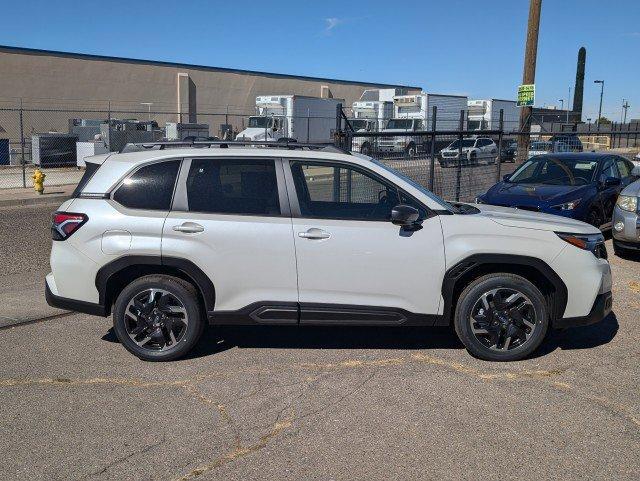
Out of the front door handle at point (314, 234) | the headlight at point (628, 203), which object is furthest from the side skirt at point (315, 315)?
the headlight at point (628, 203)

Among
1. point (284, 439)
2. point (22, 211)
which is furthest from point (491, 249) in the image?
point (22, 211)

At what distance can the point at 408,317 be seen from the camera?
5230mm

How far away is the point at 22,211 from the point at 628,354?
1392cm

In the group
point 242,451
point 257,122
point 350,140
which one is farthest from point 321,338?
point 257,122

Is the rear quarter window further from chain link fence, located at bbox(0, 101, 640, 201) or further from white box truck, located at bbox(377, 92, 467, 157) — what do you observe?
white box truck, located at bbox(377, 92, 467, 157)

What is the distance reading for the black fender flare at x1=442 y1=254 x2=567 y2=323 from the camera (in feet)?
17.0

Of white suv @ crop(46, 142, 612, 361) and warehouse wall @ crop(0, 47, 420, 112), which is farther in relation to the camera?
warehouse wall @ crop(0, 47, 420, 112)

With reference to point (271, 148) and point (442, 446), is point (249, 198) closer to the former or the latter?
point (271, 148)

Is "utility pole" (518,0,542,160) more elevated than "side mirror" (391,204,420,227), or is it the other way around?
"utility pole" (518,0,542,160)

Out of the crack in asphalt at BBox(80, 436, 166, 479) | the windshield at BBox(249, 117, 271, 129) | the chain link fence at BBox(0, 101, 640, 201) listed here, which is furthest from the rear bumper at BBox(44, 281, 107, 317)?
the windshield at BBox(249, 117, 271, 129)

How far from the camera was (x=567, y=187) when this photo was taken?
10.8 metres

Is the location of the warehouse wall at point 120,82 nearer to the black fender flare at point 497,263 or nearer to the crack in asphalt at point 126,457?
the black fender flare at point 497,263

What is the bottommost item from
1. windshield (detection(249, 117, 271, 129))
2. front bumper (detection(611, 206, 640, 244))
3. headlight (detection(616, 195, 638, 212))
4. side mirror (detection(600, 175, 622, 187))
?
front bumper (detection(611, 206, 640, 244))

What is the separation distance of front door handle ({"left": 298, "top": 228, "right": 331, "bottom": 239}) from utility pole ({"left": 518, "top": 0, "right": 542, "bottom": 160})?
12.0m
